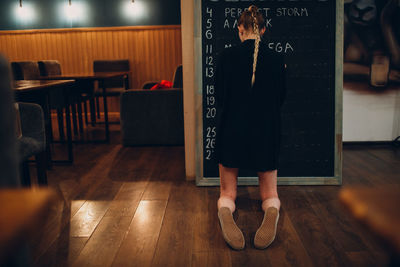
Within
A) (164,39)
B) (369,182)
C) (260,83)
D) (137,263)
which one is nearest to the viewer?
(137,263)

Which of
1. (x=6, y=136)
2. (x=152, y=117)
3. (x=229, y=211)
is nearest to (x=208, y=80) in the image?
(x=229, y=211)

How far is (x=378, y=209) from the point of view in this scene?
62cm

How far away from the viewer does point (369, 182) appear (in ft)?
10.4

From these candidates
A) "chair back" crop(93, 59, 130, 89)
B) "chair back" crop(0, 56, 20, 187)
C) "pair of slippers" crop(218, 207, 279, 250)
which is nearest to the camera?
"chair back" crop(0, 56, 20, 187)

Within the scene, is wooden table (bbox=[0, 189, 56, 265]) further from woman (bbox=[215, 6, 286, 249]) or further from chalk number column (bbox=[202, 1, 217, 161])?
chalk number column (bbox=[202, 1, 217, 161])

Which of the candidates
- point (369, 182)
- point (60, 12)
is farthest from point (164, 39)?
point (369, 182)

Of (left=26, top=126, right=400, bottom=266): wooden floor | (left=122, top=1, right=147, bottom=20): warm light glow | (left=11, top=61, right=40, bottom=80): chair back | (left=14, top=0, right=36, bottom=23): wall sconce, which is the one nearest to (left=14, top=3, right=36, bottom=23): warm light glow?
(left=14, top=0, right=36, bottom=23): wall sconce

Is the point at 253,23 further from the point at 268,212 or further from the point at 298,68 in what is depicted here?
the point at 268,212

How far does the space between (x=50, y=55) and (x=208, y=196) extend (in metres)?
5.42

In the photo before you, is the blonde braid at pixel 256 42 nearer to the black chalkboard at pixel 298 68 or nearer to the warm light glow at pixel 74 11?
the black chalkboard at pixel 298 68

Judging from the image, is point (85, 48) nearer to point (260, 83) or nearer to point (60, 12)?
point (60, 12)

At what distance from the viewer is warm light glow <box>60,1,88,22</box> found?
23.2 ft

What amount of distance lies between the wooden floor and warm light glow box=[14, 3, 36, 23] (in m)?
4.46

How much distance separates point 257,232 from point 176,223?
0.52 metres
